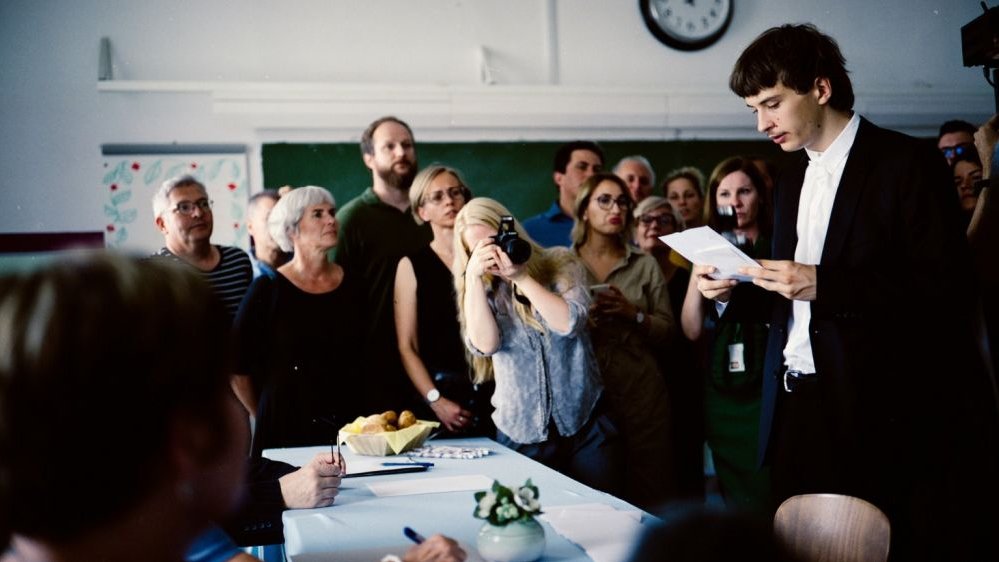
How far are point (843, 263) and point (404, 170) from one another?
Answer: 2.42 meters

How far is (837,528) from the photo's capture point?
1529 mm

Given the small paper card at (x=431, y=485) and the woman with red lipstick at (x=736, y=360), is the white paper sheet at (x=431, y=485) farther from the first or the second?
the woman with red lipstick at (x=736, y=360)

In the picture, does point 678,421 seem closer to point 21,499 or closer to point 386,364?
point 386,364

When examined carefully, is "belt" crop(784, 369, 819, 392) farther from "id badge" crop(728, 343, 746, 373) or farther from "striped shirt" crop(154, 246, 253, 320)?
"striped shirt" crop(154, 246, 253, 320)

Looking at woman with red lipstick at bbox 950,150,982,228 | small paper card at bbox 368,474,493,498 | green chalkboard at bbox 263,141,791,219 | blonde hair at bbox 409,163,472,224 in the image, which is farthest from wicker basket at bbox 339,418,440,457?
green chalkboard at bbox 263,141,791,219

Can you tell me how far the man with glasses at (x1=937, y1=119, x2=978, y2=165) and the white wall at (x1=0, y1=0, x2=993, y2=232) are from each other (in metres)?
1.53

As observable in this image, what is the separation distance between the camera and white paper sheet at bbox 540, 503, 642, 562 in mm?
1471

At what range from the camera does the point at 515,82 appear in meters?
5.48

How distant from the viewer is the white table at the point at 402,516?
152 cm

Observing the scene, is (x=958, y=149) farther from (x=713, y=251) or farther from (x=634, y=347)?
(x=713, y=251)

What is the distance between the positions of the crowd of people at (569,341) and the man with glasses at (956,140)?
2 cm

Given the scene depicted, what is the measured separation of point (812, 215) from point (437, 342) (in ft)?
4.94

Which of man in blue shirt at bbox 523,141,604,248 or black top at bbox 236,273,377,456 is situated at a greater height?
man in blue shirt at bbox 523,141,604,248

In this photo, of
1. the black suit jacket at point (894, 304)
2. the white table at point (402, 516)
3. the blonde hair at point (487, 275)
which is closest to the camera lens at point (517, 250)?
the blonde hair at point (487, 275)
